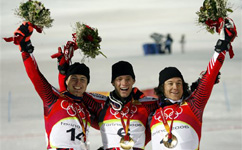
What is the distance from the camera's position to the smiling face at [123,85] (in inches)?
184

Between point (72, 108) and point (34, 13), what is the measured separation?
114 cm

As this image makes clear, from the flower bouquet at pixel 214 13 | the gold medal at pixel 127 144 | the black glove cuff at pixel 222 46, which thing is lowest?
the gold medal at pixel 127 144

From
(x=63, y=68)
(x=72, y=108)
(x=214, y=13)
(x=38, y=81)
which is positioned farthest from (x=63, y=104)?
(x=214, y=13)

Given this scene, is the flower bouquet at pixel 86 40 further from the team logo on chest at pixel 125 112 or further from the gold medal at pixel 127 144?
the gold medal at pixel 127 144

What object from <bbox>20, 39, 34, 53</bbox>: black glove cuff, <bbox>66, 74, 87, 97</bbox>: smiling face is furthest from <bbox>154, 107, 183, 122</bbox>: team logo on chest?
<bbox>20, 39, 34, 53</bbox>: black glove cuff

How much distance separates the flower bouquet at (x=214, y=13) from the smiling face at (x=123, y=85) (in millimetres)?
1094

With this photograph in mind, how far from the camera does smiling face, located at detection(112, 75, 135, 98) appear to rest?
4.67m

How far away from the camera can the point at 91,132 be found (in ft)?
34.5

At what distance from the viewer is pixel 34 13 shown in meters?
4.41

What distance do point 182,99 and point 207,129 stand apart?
616 centimetres

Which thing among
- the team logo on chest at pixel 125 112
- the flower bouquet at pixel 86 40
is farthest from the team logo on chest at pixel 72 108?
the flower bouquet at pixel 86 40

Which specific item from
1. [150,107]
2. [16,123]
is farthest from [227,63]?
[150,107]

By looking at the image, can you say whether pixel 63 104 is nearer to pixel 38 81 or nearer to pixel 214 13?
pixel 38 81

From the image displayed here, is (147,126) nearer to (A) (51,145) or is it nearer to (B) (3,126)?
(A) (51,145)
